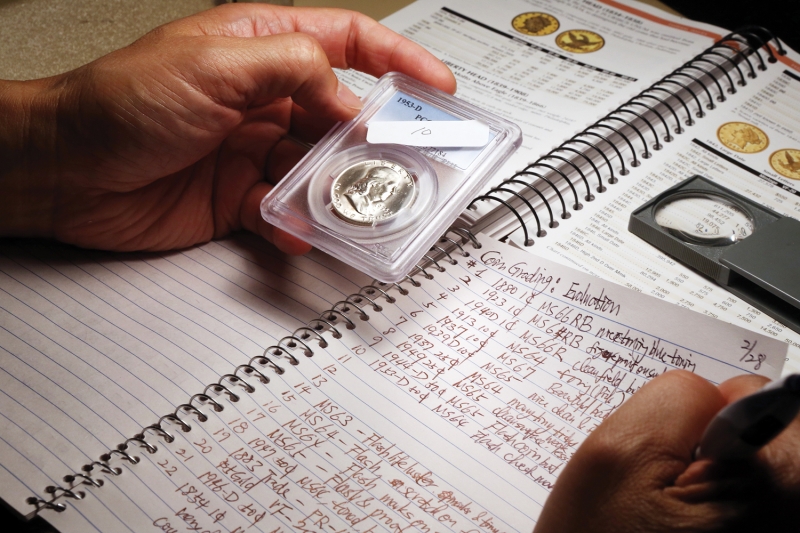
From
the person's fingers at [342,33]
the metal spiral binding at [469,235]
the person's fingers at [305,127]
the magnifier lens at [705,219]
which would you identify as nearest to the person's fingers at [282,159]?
the person's fingers at [305,127]

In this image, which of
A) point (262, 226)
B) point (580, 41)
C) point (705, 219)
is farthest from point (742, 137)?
point (262, 226)

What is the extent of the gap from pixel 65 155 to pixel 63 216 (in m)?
0.07

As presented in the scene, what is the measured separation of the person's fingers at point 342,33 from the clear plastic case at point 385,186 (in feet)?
0.17

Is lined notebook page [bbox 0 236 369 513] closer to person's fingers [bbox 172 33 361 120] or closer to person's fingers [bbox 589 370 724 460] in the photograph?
person's fingers [bbox 172 33 361 120]

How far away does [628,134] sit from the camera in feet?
2.96

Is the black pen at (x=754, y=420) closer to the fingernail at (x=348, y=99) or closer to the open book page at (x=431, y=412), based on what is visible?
the open book page at (x=431, y=412)

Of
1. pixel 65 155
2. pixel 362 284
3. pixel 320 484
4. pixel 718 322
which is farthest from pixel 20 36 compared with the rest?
pixel 718 322

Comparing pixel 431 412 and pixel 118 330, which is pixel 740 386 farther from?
pixel 118 330

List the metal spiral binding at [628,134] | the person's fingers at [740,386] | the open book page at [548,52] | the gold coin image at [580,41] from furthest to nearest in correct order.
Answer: the gold coin image at [580,41] < the open book page at [548,52] < the metal spiral binding at [628,134] < the person's fingers at [740,386]

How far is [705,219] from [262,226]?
1.69 ft

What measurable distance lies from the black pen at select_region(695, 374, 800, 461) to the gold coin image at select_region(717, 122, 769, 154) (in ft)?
1.99

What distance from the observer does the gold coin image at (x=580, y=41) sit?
1059mm

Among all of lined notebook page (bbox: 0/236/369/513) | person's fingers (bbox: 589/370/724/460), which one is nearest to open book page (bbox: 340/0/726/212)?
lined notebook page (bbox: 0/236/369/513)

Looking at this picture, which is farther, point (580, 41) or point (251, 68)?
point (580, 41)
